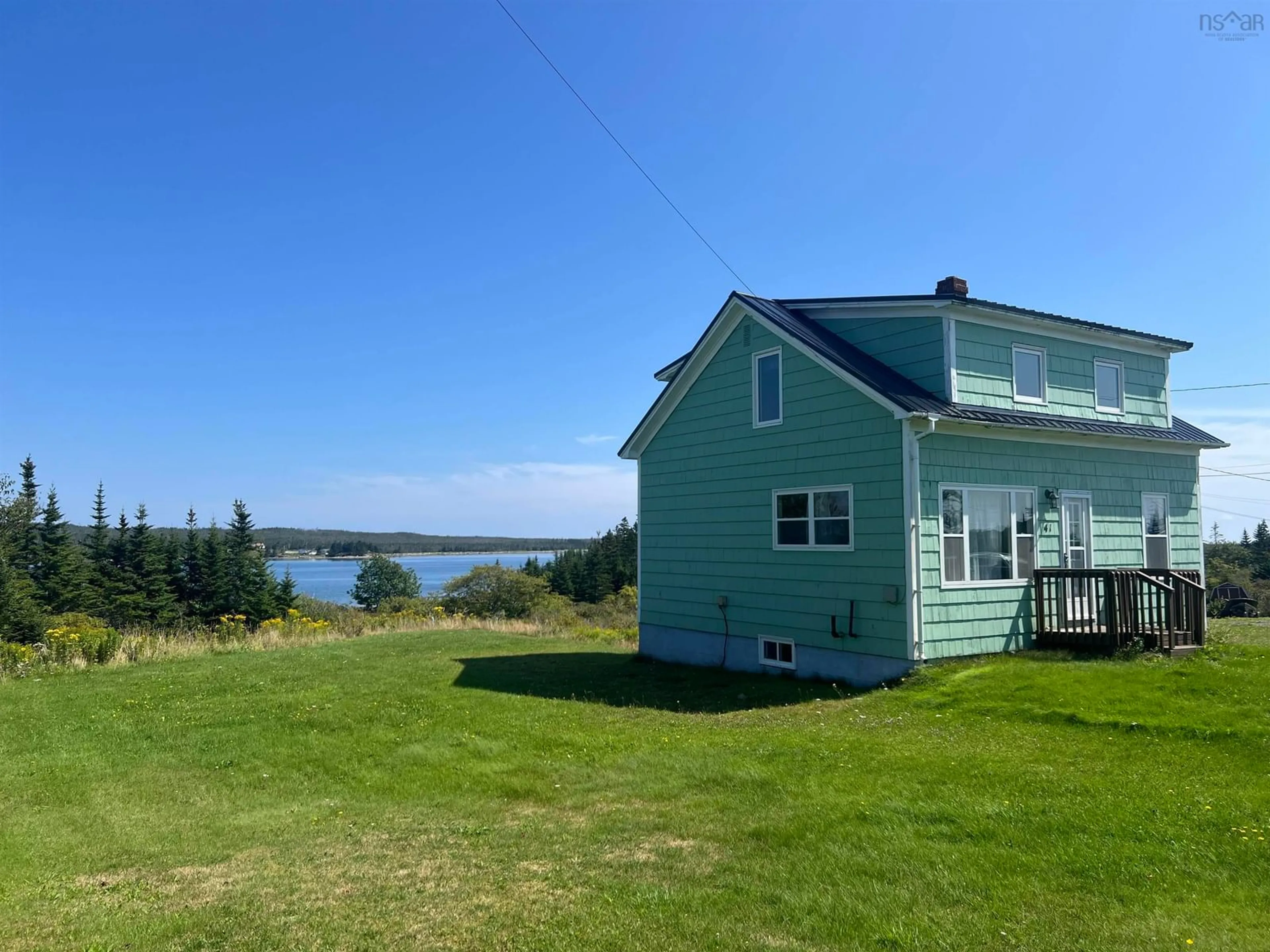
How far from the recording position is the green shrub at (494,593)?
4819 centimetres

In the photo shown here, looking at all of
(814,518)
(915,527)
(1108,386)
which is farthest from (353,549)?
(915,527)

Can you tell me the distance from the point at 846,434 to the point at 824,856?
9.49 m

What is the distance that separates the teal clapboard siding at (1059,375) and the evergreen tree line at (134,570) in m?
43.0

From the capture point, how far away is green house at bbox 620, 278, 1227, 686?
44.5ft

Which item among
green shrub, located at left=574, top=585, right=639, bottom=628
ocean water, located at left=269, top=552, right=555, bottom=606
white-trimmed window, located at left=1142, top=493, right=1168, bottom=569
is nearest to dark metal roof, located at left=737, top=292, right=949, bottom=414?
white-trimmed window, located at left=1142, top=493, right=1168, bottom=569

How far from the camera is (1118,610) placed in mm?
13586

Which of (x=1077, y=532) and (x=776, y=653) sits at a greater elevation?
(x=1077, y=532)

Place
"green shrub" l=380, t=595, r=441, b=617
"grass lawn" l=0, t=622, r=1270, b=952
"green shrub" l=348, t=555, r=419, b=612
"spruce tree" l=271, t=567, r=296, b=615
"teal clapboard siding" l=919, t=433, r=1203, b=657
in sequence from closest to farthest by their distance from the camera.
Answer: "grass lawn" l=0, t=622, r=1270, b=952
"teal clapboard siding" l=919, t=433, r=1203, b=657
"green shrub" l=380, t=595, r=441, b=617
"spruce tree" l=271, t=567, r=296, b=615
"green shrub" l=348, t=555, r=419, b=612

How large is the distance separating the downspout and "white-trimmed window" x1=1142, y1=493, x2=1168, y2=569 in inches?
237

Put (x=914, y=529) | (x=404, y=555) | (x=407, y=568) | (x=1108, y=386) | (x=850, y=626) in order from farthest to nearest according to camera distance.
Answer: (x=404, y=555)
(x=407, y=568)
(x=1108, y=386)
(x=850, y=626)
(x=914, y=529)

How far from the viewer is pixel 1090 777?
24.0ft

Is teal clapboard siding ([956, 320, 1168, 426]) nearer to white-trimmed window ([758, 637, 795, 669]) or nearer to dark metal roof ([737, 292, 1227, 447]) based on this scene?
dark metal roof ([737, 292, 1227, 447])

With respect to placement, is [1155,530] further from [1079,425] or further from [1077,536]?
[1079,425]

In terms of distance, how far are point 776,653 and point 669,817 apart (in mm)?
9220
